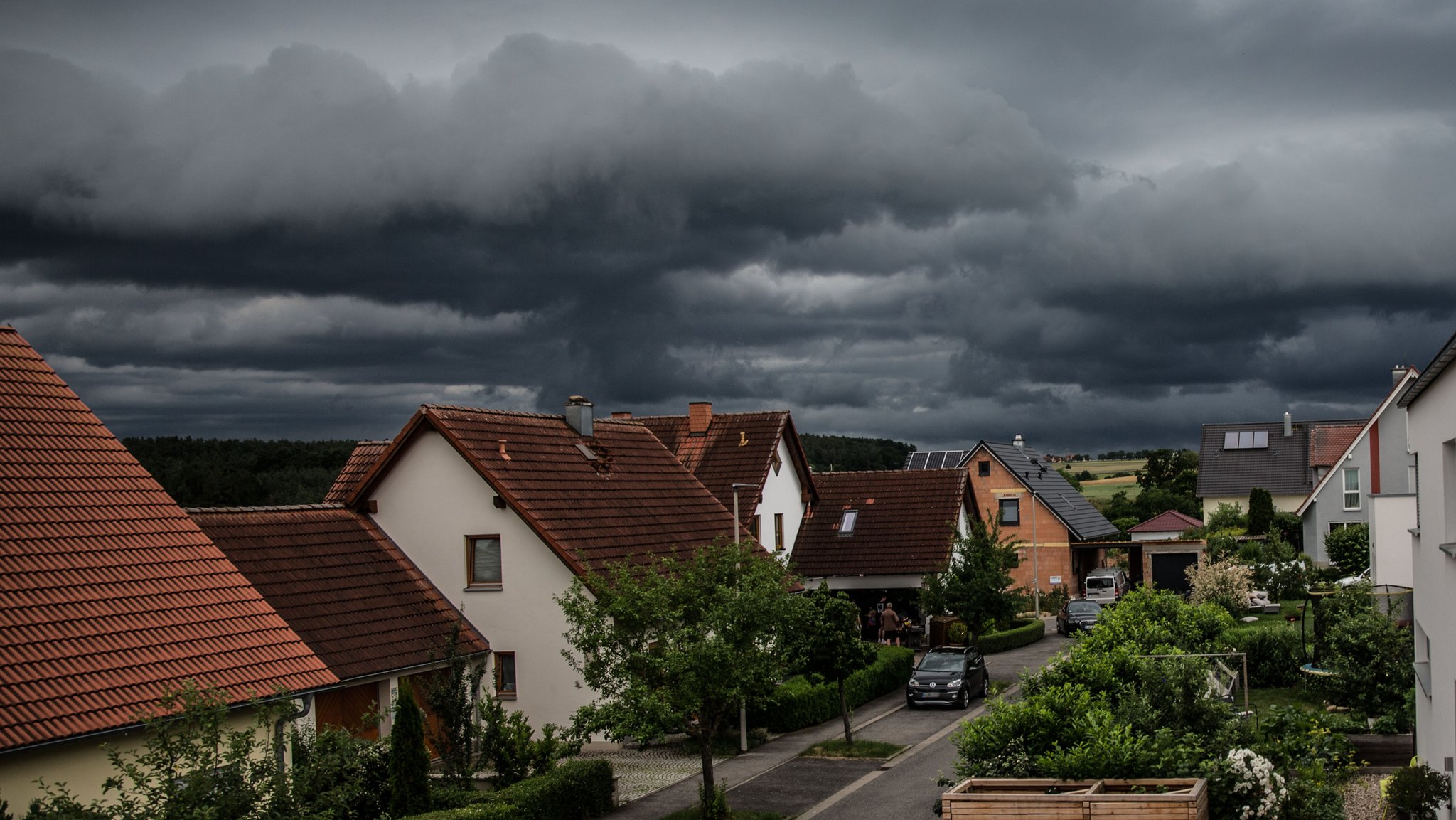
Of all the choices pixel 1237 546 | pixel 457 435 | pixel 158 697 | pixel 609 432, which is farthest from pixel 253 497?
pixel 158 697

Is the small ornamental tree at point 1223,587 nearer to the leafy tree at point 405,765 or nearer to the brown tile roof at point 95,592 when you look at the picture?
the leafy tree at point 405,765

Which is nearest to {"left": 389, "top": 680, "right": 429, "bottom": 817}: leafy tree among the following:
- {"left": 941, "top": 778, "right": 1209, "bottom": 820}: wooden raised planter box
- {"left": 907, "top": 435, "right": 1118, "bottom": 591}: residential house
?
{"left": 941, "top": 778, "right": 1209, "bottom": 820}: wooden raised planter box

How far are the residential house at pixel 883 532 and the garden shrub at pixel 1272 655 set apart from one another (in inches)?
546

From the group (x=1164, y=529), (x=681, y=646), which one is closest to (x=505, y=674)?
(x=681, y=646)

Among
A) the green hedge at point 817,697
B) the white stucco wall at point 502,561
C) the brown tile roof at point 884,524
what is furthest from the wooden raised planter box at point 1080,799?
the brown tile roof at point 884,524

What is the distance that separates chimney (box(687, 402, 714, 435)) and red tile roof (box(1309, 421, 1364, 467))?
4285cm

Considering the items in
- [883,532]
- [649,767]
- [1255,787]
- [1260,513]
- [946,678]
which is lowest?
[649,767]

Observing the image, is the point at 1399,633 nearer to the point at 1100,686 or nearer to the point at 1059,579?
the point at 1100,686

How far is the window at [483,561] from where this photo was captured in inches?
1123

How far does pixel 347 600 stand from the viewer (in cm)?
2562

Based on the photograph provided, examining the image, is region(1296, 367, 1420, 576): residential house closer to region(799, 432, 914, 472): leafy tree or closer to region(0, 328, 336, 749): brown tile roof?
region(0, 328, 336, 749): brown tile roof

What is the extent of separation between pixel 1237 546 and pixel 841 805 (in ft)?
120

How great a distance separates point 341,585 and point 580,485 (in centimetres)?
686

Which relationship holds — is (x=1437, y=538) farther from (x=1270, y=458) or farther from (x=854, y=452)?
(x=854, y=452)
